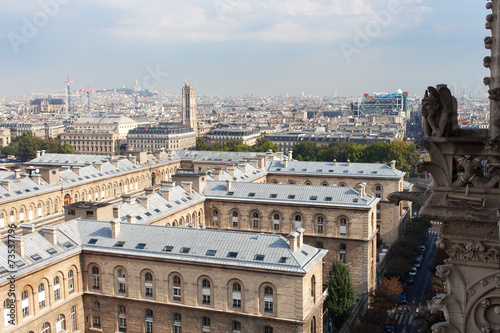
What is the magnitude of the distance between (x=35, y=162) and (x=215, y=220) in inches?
2108

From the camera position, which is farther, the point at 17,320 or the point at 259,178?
the point at 259,178

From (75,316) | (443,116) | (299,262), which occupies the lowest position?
(75,316)

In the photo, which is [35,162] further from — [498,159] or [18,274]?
[498,159]

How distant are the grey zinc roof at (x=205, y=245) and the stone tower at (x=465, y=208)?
85.3 feet

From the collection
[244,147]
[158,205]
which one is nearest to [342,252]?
[158,205]

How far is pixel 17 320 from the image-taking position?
3562 centimetres

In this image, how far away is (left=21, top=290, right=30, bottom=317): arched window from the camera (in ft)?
119

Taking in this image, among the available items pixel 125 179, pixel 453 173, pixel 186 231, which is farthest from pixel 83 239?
pixel 125 179

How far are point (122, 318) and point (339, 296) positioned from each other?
1875 cm

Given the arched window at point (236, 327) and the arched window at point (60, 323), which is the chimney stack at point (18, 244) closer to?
the arched window at point (60, 323)

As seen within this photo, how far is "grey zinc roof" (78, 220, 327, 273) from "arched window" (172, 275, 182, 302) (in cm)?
175

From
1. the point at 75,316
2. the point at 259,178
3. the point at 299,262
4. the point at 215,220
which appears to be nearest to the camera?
the point at 299,262

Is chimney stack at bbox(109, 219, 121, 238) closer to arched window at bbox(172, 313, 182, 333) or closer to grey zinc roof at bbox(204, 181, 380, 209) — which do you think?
arched window at bbox(172, 313, 182, 333)

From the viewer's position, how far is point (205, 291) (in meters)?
39.9
